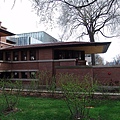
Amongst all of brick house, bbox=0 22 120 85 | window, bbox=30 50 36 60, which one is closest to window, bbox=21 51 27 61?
brick house, bbox=0 22 120 85

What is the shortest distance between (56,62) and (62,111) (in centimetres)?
973

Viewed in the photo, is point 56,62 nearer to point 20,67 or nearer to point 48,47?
point 48,47

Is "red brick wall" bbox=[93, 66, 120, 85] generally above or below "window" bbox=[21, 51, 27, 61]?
below

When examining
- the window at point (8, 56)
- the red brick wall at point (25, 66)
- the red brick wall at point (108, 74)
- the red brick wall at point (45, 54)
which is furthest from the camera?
the window at point (8, 56)

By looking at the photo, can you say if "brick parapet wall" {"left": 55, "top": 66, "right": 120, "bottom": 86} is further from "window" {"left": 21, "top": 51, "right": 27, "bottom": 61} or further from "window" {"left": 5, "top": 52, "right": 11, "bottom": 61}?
"window" {"left": 5, "top": 52, "right": 11, "bottom": 61}

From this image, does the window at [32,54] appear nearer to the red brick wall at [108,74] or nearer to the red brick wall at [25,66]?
the red brick wall at [25,66]

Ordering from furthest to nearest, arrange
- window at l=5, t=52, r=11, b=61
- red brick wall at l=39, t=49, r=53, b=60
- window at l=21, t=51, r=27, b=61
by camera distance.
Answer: window at l=5, t=52, r=11, b=61, window at l=21, t=51, r=27, b=61, red brick wall at l=39, t=49, r=53, b=60

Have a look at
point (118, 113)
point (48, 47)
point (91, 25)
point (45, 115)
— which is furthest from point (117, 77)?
point (91, 25)

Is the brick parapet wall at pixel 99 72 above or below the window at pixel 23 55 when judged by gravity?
below

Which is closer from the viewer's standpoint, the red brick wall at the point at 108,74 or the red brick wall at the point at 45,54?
the red brick wall at the point at 108,74

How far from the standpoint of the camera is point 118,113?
7.27 meters

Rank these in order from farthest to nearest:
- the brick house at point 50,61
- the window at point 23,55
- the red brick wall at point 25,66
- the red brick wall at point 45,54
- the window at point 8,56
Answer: the window at point 8,56 → the window at point 23,55 → the red brick wall at point 25,66 → the red brick wall at point 45,54 → the brick house at point 50,61

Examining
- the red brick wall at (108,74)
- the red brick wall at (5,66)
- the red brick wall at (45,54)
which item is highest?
the red brick wall at (45,54)

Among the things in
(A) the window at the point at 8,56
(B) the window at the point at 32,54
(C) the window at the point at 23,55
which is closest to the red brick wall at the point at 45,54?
(B) the window at the point at 32,54
